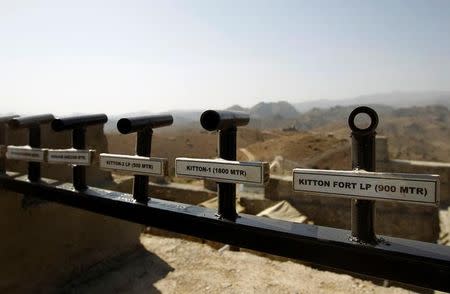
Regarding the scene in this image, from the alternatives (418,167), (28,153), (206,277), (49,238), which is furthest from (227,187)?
(418,167)

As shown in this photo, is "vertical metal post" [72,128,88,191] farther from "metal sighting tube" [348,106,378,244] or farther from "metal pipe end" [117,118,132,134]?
"metal sighting tube" [348,106,378,244]

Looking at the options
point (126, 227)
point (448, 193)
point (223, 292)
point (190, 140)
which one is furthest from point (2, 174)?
point (190, 140)

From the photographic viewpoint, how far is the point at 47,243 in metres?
5.04

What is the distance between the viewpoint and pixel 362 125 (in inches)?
74.0

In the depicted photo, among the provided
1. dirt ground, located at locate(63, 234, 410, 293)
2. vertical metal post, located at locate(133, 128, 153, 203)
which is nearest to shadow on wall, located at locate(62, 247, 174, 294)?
dirt ground, located at locate(63, 234, 410, 293)

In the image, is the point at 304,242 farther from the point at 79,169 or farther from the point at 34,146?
the point at 34,146

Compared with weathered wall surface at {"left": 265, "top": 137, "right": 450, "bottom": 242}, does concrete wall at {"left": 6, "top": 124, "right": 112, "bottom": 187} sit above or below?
above

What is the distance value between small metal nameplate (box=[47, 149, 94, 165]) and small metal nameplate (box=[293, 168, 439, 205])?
76.5 inches

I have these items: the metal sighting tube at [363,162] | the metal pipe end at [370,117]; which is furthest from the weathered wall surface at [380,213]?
the metal pipe end at [370,117]

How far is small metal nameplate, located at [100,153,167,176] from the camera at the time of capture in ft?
8.64

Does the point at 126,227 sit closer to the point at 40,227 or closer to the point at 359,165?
the point at 40,227

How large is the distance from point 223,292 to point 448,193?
13.4 metres

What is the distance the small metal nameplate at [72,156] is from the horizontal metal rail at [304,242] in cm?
33

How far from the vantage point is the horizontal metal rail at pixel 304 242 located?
1.72 metres
